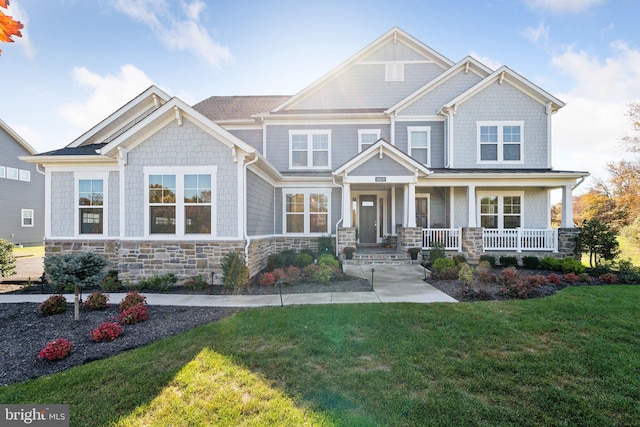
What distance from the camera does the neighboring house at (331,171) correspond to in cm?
841

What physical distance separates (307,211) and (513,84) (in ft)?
36.1

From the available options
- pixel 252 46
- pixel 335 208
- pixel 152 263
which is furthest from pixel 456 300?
pixel 252 46

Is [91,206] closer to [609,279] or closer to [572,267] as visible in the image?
[609,279]

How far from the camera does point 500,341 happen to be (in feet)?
13.9

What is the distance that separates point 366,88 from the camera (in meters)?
14.5

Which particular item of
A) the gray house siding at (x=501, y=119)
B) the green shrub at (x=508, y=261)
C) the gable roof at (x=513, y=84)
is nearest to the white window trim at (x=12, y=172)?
the gable roof at (x=513, y=84)

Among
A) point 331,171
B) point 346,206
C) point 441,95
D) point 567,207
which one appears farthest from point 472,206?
point 331,171

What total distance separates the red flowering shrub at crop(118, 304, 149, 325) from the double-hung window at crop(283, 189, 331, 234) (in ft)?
25.5

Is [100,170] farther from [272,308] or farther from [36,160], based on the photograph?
[272,308]

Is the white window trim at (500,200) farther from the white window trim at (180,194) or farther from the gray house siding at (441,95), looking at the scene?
the white window trim at (180,194)

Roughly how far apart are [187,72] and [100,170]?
5.37 meters

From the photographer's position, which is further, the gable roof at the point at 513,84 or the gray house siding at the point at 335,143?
the gray house siding at the point at 335,143

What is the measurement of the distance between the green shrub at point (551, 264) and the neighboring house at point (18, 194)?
101ft

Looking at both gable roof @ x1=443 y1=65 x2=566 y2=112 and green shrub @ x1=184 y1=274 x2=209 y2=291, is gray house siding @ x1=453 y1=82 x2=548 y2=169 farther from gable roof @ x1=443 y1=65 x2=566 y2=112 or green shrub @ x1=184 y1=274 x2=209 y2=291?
green shrub @ x1=184 y1=274 x2=209 y2=291
